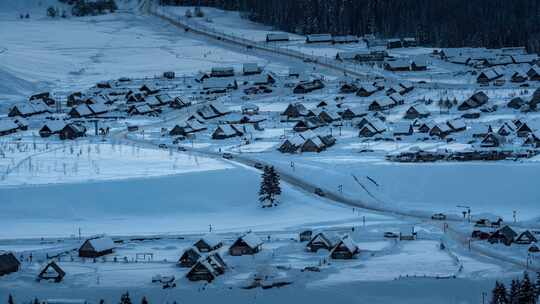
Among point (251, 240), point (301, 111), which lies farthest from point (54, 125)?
point (251, 240)

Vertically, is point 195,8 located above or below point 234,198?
above

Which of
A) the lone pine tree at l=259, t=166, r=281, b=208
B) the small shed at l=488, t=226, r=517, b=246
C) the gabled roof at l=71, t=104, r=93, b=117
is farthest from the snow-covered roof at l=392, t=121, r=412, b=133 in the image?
the gabled roof at l=71, t=104, r=93, b=117

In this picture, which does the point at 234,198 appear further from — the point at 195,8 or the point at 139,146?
the point at 195,8

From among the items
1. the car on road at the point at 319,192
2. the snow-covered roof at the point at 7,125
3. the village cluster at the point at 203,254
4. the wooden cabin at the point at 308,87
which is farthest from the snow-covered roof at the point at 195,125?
the village cluster at the point at 203,254

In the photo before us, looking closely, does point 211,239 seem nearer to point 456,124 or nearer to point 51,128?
point 456,124

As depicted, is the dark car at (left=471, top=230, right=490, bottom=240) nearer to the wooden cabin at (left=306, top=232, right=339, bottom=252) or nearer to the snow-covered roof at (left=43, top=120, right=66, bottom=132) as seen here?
the wooden cabin at (left=306, top=232, right=339, bottom=252)

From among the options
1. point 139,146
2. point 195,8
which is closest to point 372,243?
point 139,146
